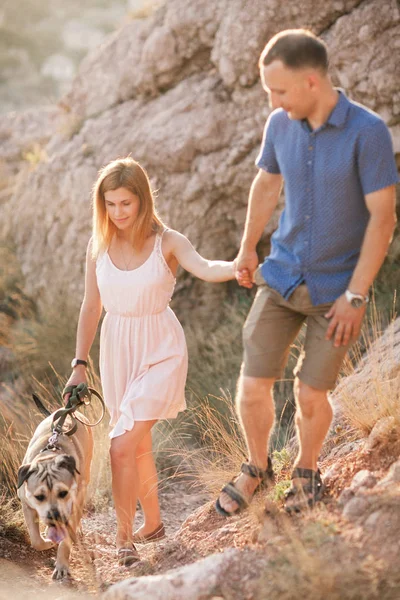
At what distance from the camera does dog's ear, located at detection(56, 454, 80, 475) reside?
417 centimetres

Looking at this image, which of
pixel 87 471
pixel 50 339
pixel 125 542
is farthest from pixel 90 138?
pixel 125 542

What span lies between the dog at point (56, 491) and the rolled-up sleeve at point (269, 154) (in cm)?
191

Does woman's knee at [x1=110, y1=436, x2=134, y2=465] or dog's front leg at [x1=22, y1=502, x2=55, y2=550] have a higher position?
woman's knee at [x1=110, y1=436, x2=134, y2=465]

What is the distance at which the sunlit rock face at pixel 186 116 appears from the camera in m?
7.62

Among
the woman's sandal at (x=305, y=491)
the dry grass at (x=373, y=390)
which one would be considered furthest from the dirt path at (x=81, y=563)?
the dry grass at (x=373, y=390)

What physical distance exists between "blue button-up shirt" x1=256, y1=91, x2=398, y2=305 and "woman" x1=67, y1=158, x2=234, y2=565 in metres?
0.78

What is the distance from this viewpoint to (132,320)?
14.5 feet

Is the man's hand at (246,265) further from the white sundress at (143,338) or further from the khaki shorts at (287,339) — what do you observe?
the white sundress at (143,338)

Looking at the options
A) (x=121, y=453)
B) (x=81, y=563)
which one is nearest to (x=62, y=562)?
(x=81, y=563)

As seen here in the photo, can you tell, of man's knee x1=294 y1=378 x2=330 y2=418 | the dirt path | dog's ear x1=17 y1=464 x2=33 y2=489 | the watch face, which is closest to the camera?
the watch face

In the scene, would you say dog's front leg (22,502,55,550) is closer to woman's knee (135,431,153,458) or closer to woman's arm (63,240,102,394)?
woman's knee (135,431,153,458)

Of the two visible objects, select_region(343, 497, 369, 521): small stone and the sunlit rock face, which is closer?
select_region(343, 497, 369, 521): small stone

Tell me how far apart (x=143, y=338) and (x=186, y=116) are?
493 cm

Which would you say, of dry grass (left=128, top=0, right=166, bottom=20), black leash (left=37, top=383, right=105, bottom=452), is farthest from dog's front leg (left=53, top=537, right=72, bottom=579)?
dry grass (left=128, top=0, right=166, bottom=20)
